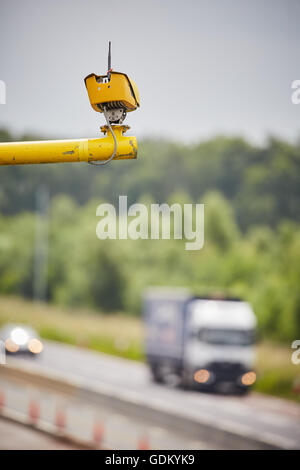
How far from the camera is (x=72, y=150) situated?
18.1ft

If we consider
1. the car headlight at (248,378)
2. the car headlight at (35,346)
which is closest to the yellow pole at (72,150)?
the car headlight at (248,378)

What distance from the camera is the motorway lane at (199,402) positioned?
60.3ft

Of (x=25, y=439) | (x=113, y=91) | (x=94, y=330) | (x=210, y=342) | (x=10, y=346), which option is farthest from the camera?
(x=94, y=330)

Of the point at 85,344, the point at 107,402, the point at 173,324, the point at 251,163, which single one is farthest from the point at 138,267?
the point at 107,402

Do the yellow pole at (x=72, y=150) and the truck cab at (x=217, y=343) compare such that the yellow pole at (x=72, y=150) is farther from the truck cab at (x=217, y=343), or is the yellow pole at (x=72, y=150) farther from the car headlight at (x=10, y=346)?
the car headlight at (x=10, y=346)

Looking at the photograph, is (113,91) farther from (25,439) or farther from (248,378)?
(248,378)

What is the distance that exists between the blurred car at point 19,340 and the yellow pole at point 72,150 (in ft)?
95.5

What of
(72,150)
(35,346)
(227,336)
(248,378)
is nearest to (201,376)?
(227,336)

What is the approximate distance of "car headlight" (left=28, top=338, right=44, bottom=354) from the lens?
34469 millimetres

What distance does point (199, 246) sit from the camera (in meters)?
71.8

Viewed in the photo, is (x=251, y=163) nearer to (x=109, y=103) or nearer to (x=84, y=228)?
(x=84, y=228)

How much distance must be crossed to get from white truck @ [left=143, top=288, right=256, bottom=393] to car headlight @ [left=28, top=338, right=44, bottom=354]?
10.6 m

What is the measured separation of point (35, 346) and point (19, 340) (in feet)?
3.67

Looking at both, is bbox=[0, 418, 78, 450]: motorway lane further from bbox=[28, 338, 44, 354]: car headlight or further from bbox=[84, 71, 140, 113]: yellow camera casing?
bbox=[28, 338, 44, 354]: car headlight
